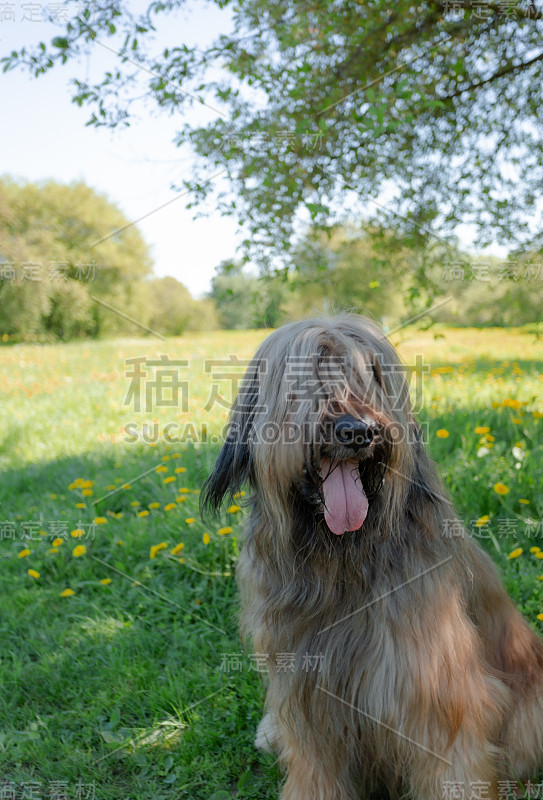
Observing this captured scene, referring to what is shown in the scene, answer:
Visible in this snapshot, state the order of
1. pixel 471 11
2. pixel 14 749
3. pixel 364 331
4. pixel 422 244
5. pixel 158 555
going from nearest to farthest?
pixel 364 331 → pixel 14 749 → pixel 158 555 → pixel 471 11 → pixel 422 244

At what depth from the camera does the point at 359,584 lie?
211 centimetres

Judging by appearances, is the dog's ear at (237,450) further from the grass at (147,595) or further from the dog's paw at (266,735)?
the grass at (147,595)

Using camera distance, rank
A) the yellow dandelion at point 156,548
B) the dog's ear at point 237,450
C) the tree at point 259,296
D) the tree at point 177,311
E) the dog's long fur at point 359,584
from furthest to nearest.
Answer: the tree at point 177,311, the tree at point 259,296, the yellow dandelion at point 156,548, the dog's ear at point 237,450, the dog's long fur at point 359,584

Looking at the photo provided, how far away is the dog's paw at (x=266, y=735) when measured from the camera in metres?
2.76

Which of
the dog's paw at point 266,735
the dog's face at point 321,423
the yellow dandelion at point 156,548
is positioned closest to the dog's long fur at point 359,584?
the dog's face at point 321,423

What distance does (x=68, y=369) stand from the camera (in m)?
11.2

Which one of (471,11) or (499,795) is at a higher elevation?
(471,11)

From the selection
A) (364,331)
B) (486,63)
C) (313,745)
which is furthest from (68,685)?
(486,63)

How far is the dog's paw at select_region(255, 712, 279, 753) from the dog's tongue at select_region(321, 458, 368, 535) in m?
1.33

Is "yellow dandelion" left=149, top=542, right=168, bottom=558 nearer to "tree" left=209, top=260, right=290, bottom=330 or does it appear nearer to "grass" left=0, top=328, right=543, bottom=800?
"grass" left=0, top=328, right=543, bottom=800

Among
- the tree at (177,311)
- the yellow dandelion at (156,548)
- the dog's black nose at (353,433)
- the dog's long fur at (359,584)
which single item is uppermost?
the tree at (177,311)

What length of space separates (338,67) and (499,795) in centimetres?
448

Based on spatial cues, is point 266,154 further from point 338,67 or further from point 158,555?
point 158,555

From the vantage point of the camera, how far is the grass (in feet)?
9.32
